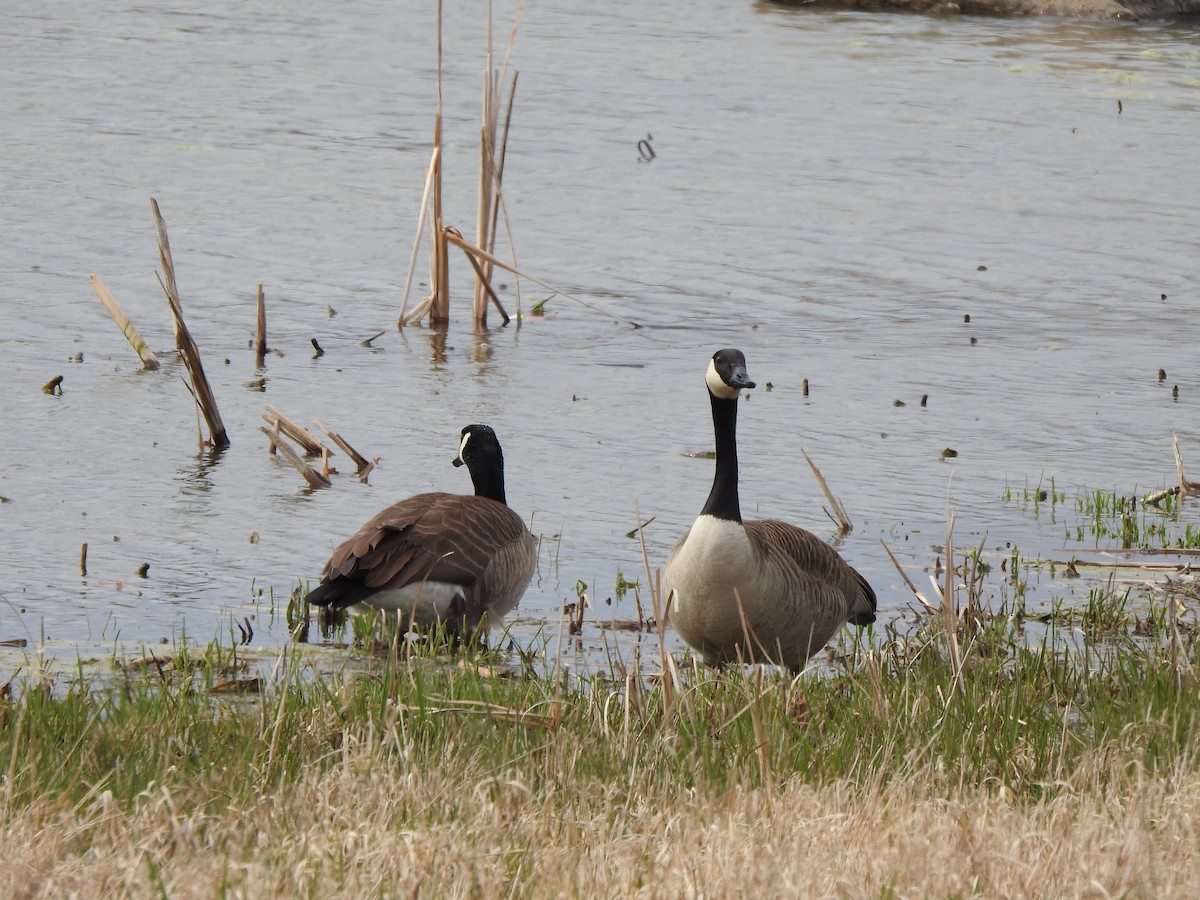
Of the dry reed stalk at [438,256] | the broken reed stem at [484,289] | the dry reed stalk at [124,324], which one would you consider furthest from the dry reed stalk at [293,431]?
the dry reed stalk at [438,256]

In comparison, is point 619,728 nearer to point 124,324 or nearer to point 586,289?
point 124,324

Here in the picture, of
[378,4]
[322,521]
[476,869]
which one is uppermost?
[378,4]

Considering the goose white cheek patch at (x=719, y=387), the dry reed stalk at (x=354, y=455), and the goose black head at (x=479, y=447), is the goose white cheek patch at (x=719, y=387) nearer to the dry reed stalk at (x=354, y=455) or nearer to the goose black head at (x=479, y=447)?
the goose black head at (x=479, y=447)

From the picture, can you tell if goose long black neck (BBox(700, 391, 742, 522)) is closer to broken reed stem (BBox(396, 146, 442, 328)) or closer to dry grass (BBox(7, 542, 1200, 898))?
dry grass (BBox(7, 542, 1200, 898))

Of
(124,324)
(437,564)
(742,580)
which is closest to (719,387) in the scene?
(742,580)

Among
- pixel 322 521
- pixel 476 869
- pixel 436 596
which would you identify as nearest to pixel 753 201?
pixel 322 521

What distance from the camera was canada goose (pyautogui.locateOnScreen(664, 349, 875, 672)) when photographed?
625 cm

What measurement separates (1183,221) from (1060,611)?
11.2 m

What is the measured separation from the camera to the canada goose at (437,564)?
662 centimetres

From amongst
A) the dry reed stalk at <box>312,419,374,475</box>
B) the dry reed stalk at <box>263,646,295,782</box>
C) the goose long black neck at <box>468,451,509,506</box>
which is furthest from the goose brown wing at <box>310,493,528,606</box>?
the dry reed stalk at <box>312,419,374,475</box>

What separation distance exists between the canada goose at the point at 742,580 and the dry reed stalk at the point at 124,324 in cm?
482

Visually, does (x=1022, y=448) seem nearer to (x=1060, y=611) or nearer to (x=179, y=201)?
(x=1060, y=611)

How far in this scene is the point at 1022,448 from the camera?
1036cm

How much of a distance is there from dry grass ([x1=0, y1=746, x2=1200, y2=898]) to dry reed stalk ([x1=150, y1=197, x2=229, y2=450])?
540cm
